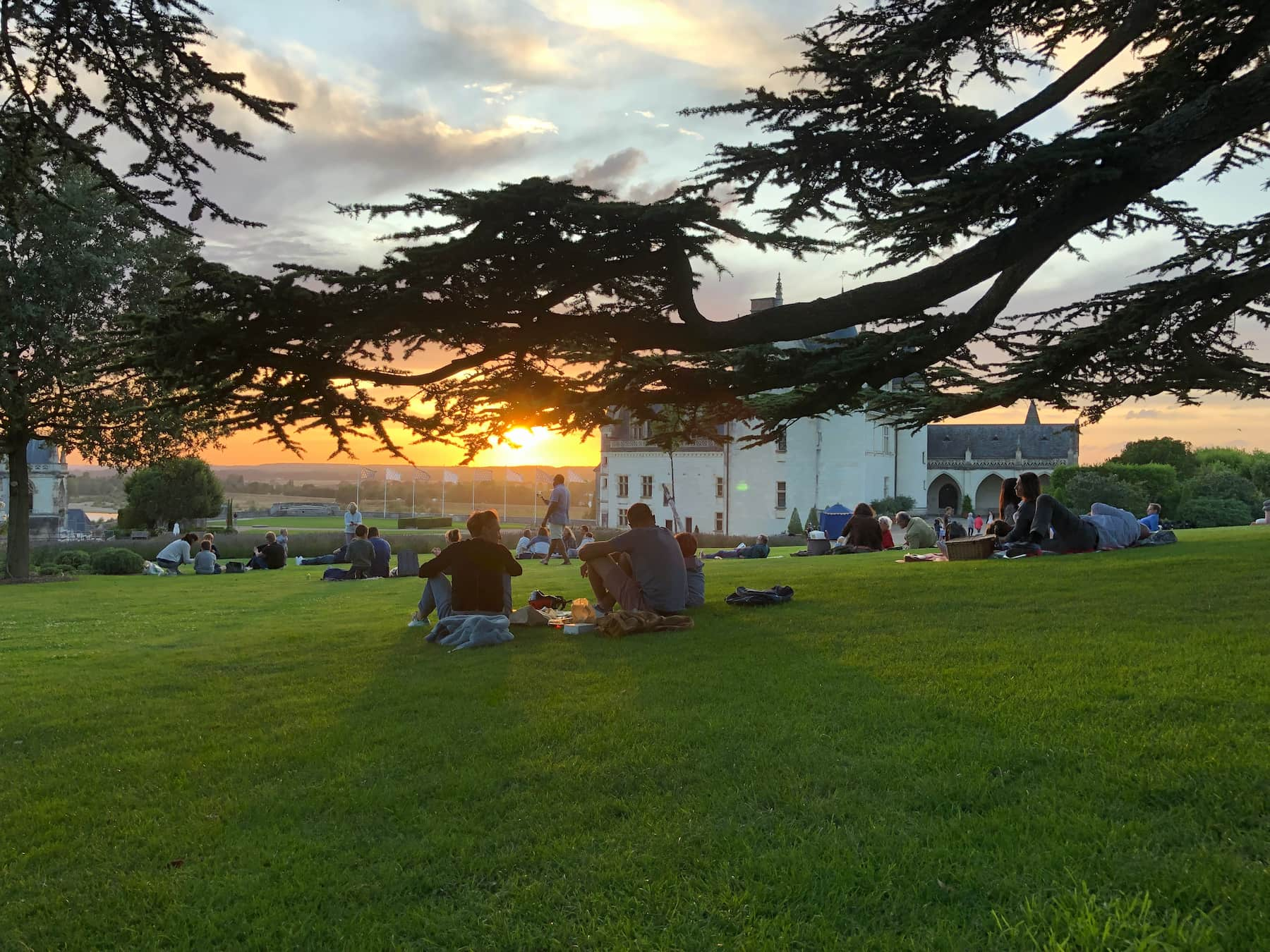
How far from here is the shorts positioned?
373 inches

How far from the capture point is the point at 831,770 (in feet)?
14.8

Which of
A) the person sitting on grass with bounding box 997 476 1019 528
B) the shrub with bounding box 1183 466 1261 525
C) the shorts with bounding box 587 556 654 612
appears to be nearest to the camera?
the shorts with bounding box 587 556 654 612

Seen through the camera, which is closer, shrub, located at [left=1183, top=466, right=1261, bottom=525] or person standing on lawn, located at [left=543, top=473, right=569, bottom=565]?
person standing on lawn, located at [left=543, top=473, right=569, bottom=565]

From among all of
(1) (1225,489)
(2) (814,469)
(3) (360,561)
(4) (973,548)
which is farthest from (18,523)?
(2) (814,469)

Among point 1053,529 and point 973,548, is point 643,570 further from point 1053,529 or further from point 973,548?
point 1053,529

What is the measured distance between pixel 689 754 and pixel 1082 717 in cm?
210

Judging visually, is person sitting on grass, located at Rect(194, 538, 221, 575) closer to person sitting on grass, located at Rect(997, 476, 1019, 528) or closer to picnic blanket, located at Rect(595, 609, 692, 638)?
picnic blanket, located at Rect(595, 609, 692, 638)

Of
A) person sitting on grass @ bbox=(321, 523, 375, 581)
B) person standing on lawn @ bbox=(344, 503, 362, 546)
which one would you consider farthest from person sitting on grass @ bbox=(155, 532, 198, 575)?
person sitting on grass @ bbox=(321, 523, 375, 581)

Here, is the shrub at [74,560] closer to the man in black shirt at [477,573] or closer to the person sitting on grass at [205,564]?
the person sitting on grass at [205,564]

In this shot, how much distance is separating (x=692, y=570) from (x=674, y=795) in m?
6.73

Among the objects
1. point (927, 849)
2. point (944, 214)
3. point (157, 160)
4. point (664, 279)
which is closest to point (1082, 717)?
point (927, 849)

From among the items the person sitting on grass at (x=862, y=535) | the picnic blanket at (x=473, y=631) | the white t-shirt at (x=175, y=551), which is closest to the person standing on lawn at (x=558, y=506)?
the person sitting on grass at (x=862, y=535)

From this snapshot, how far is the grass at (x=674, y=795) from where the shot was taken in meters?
3.29

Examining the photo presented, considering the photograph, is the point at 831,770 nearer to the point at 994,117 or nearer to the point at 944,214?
the point at 944,214
